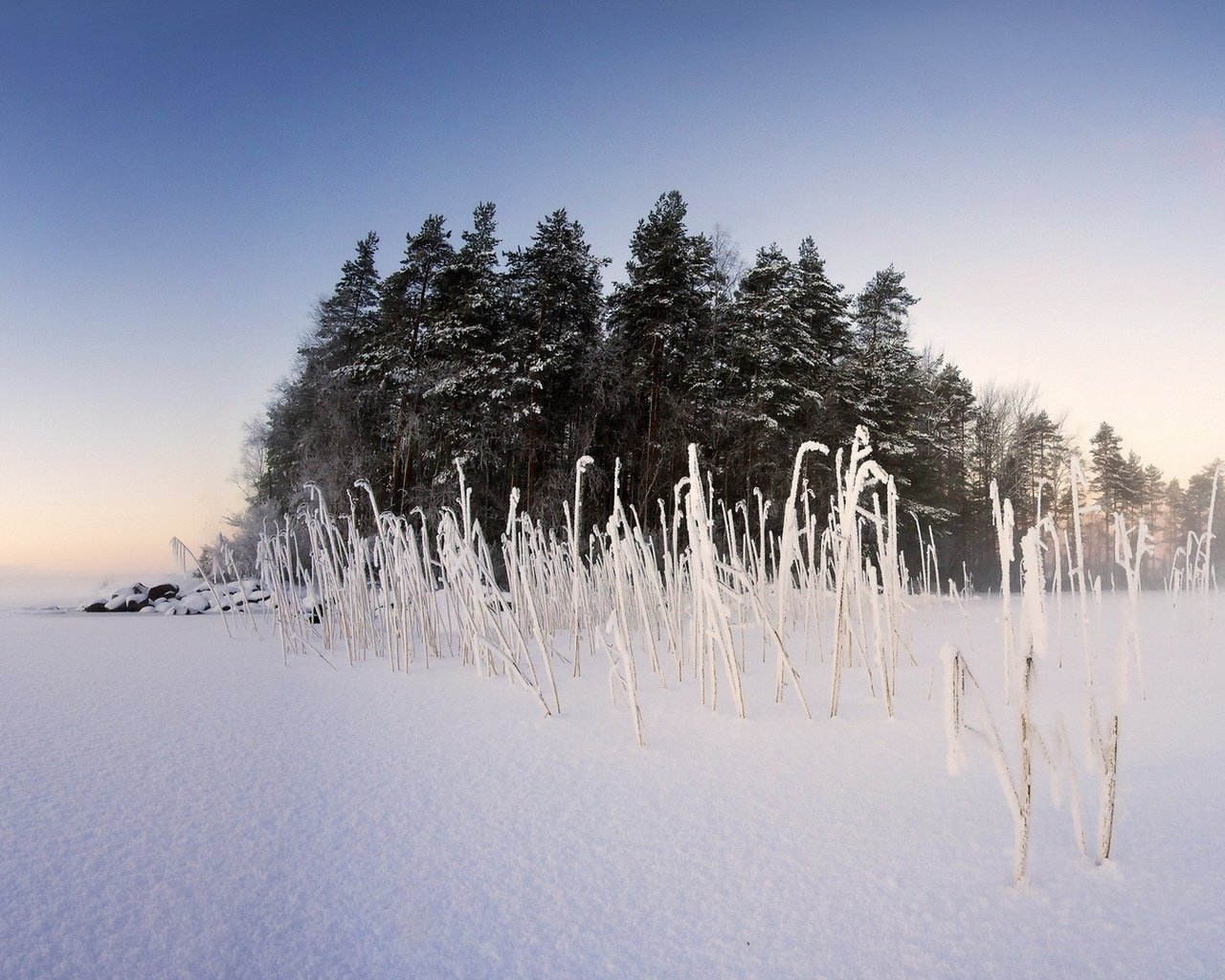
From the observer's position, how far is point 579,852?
99 cm

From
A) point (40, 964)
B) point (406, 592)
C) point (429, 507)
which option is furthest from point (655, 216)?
point (40, 964)

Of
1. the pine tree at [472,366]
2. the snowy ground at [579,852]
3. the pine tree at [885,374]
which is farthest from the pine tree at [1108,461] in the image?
the snowy ground at [579,852]

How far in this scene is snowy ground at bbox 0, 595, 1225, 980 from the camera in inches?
29.5

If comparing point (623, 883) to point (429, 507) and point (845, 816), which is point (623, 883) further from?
point (429, 507)

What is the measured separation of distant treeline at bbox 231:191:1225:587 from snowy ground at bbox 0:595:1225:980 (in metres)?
9.65

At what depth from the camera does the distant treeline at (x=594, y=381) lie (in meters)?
12.2

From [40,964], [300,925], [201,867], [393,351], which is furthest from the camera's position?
[393,351]

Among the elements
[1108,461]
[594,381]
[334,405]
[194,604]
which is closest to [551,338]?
[594,381]

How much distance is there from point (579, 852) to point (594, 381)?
11858 mm

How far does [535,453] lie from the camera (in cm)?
1234

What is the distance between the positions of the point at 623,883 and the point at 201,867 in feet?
2.15

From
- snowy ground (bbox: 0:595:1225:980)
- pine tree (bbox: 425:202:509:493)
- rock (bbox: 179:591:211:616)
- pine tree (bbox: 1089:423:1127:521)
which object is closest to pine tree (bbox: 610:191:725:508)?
pine tree (bbox: 425:202:509:493)

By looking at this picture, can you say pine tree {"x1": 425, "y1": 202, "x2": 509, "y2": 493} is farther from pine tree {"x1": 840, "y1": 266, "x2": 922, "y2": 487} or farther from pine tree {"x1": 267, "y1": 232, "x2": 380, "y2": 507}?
pine tree {"x1": 840, "y1": 266, "x2": 922, "y2": 487}

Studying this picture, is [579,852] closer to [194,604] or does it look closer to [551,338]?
[194,604]
